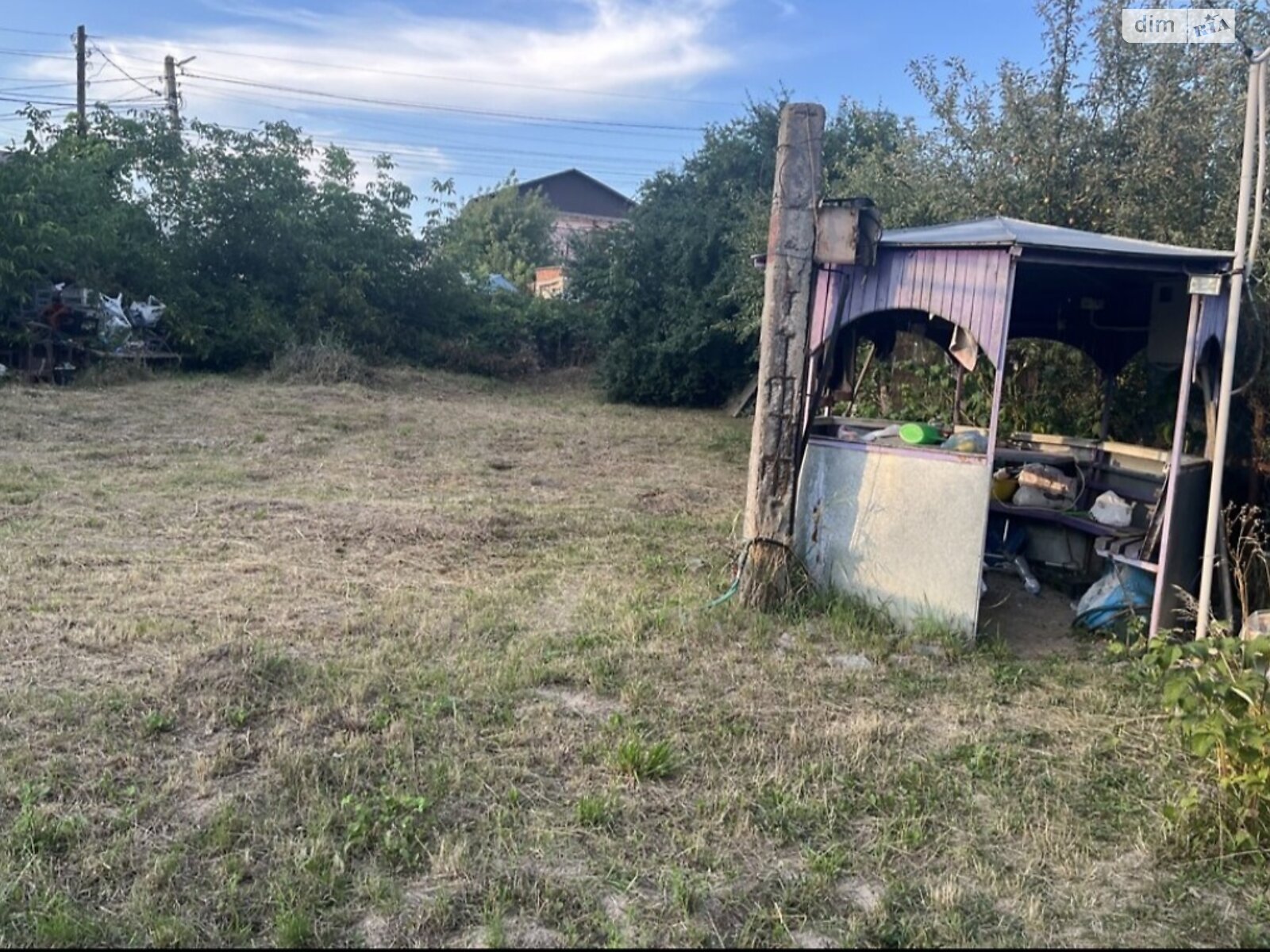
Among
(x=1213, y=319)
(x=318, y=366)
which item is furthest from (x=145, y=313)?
(x=1213, y=319)

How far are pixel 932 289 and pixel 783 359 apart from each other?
0.76m

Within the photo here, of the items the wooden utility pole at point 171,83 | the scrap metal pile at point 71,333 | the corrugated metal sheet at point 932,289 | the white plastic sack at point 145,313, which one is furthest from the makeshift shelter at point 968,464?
the wooden utility pole at point 171,83

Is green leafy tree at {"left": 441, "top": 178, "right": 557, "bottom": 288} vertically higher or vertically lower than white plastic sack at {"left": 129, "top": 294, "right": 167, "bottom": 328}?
higher

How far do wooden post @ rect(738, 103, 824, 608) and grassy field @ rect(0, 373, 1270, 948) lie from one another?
0.87 feet

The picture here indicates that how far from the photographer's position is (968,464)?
4.48 meters

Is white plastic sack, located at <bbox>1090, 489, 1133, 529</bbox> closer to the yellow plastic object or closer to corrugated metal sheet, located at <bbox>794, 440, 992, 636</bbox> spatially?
the yellow plastic object

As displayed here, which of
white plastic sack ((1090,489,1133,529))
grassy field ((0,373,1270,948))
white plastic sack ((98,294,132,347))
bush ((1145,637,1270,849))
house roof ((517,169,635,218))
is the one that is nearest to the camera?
grassy field ((0,373,1270,948))

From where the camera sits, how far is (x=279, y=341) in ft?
51.9

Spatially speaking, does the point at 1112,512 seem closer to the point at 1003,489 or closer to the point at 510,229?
the point at 1003,489

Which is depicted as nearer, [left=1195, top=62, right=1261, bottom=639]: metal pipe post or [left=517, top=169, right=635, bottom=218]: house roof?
[left=1195, top=62, right=1261, bottom=639]: metal pipe post

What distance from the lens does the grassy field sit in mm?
2381

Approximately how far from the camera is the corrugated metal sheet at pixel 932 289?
4336mm

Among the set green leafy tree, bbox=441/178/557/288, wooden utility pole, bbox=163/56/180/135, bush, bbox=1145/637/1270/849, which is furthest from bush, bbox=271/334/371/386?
green leafy tree, bbox=441/178/557/288

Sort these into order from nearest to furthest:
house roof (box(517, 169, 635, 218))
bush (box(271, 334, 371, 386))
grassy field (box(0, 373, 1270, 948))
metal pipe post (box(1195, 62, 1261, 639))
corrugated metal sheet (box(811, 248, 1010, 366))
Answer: grassy field (box(0, 373, 1270, 948)), metal pipe post (box(1195, 62, 1261, 639)), corrugated metal sheet (box(811, 248, 1010, 366)), bush (box(271, 334, 371, 386)), house roof (box(517, 169, 635, 218))
